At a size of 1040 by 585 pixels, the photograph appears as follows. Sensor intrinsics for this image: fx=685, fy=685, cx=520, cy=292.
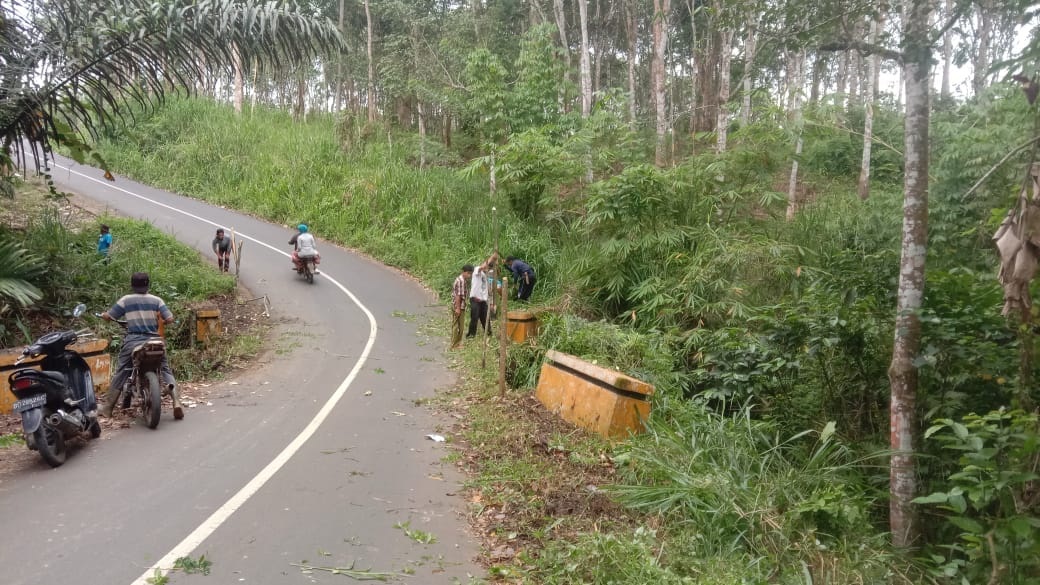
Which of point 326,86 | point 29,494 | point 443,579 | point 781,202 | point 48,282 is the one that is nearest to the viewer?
point 443,579

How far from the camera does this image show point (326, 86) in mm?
47656

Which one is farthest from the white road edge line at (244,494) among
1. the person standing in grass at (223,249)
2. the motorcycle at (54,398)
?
the person standing in grass at (223,249)

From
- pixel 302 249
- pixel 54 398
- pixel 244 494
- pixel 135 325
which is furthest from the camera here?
pixel 302 249

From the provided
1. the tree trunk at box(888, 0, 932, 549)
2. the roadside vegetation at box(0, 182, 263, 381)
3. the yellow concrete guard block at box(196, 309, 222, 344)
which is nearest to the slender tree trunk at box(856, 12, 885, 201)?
the tree trunk at box(888, 0, 932, 549)

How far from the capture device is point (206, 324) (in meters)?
12.3

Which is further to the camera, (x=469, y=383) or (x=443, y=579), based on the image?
(x=469, y=383)

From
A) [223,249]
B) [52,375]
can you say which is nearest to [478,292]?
[52,375]

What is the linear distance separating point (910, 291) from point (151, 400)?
291 inches

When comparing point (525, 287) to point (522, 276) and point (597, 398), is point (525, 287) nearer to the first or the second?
point (522, 276)

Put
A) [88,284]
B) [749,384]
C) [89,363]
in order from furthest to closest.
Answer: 1. [88,284]
2. [89,363]
3. [749,384]

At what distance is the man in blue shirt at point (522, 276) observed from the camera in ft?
46.8

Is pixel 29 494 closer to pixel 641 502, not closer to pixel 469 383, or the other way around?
pixel 641 502

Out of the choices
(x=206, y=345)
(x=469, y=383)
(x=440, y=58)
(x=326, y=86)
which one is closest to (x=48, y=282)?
(x=206, y=345)

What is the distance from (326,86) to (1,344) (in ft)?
135
